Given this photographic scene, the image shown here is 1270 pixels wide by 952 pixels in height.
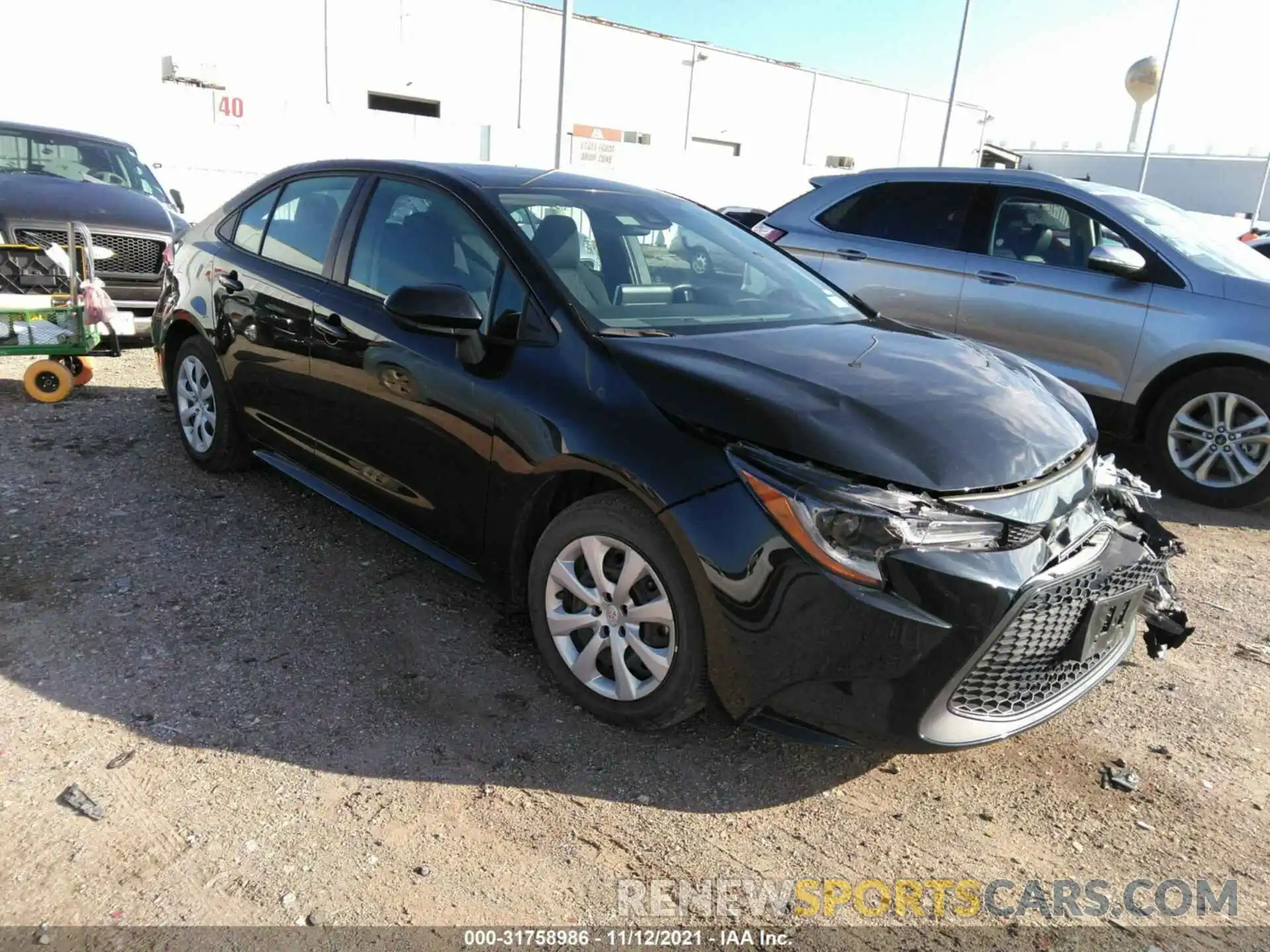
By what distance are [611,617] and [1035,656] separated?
1.20 meters

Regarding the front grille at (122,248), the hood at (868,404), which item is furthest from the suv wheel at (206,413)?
the front grille at (122,248)

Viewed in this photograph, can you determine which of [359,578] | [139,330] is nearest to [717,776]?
[359,578]

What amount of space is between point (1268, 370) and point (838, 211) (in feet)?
9.82

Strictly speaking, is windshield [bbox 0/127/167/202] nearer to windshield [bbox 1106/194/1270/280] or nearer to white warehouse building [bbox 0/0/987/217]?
white warehouse building [bbox 0/0/987/217]

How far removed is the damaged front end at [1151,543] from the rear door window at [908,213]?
3.65m

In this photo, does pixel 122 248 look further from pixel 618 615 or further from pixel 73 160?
pixel 618 615

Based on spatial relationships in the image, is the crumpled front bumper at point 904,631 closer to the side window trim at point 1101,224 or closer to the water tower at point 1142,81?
the side window trim at point 1101,224

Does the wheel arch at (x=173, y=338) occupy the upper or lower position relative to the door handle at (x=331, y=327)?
lower

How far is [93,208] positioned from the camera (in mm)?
7852

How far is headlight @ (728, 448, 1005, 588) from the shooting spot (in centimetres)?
230

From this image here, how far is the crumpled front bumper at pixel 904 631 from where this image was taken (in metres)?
2.28

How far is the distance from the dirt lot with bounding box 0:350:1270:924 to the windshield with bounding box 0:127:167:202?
246 inches

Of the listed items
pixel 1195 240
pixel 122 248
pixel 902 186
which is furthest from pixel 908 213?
pixel 122 248

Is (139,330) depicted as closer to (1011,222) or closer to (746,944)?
(1011,222)
